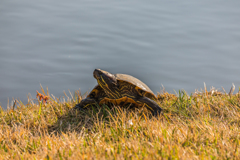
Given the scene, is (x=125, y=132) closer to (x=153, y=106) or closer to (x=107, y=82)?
(x=153, y=106)

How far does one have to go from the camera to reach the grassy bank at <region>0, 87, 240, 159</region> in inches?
98.5

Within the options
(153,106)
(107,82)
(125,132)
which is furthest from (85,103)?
(125,132)

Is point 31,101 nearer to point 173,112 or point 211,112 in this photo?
point 173,112

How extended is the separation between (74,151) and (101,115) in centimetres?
150

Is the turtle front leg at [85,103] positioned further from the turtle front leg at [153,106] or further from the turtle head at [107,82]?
the turtle front leg at [153,106]

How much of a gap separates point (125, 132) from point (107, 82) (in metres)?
1.28

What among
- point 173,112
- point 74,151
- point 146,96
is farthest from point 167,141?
point 146,96

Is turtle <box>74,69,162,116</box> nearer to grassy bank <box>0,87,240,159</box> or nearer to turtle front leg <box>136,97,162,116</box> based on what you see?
turtle front leg <box>136,97,162,116</box>

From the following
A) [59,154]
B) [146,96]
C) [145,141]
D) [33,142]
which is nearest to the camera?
[59,154]

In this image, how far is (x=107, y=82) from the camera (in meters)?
4.22

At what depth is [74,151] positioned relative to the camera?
8.48 ft

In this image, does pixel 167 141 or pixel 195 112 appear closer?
pixel 167 141

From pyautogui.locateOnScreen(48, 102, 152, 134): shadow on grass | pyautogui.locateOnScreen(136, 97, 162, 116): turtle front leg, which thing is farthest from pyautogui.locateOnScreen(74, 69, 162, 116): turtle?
pyautogui.locateOnScreen(48, 102, 152, 134): shadow on grass

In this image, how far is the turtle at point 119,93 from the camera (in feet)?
13.7
